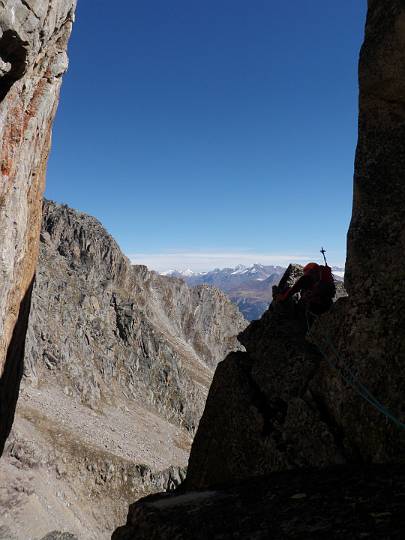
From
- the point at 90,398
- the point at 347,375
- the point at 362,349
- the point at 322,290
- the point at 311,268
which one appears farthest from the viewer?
the point at 90,398

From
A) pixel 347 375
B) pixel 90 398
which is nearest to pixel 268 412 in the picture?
pixel 347 375

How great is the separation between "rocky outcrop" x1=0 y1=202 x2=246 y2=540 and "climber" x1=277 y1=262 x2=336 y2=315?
3778 centimetres

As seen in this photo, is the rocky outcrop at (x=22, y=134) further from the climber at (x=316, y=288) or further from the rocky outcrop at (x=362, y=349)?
the climber at (x=316, y=288)

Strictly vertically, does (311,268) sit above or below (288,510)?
above

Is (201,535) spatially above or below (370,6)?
below

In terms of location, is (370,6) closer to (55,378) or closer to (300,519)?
(300,519)

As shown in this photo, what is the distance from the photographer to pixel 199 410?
11238cm

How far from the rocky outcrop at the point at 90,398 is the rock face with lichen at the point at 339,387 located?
36.1m

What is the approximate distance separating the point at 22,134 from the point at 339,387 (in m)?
11.7

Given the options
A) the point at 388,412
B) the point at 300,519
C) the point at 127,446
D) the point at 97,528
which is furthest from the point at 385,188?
the point at 127,446

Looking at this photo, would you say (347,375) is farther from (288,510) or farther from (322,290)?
(288,510)

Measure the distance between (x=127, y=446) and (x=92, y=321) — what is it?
39153 mm

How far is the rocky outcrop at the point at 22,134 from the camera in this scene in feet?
36.9

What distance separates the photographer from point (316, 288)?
14.8 metres
